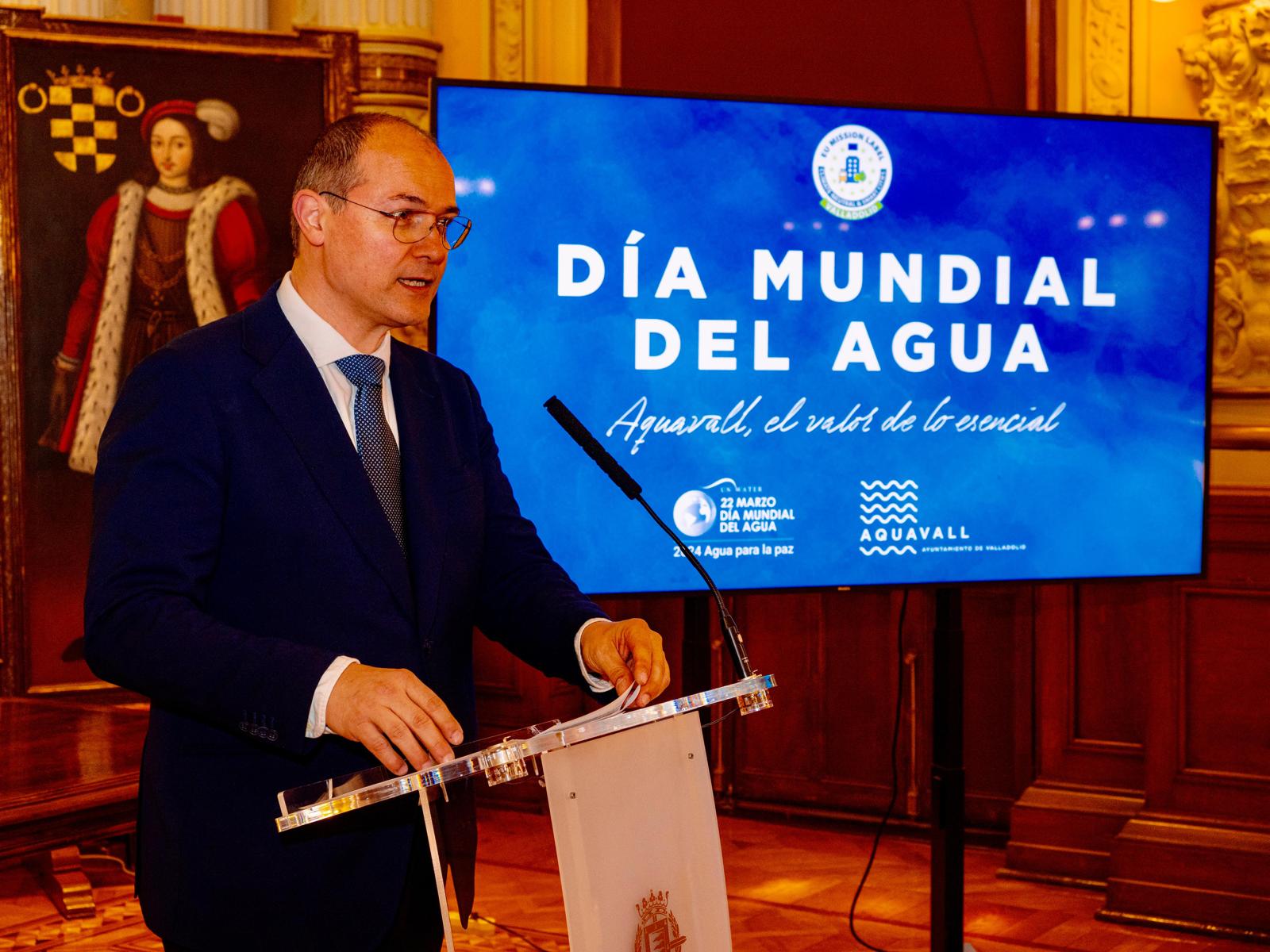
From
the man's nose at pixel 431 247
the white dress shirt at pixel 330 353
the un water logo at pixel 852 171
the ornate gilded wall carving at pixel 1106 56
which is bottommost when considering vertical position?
the white dress shirt at pixel 330 353

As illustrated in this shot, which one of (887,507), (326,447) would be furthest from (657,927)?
(887,507)

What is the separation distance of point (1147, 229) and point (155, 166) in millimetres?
2788

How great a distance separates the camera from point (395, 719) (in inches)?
53.7

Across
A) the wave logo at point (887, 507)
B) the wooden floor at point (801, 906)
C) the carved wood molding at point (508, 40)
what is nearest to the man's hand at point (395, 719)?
the wave logo at point (887, 507)

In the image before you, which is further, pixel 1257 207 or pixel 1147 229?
pixel 1257 207

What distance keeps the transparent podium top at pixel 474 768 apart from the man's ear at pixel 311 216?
2.26 ft

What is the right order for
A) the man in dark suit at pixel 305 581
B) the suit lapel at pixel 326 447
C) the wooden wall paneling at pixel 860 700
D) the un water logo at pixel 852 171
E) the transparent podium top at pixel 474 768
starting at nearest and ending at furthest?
the transparent podium top at pixel 474 768, the man in dark suit at pixel 305 581, the suit lapel at pixel 326 447, the un water logo at pixel 852 171, the wooden wall paneling at pixel 860 700

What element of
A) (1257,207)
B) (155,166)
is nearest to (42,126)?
(155,166)

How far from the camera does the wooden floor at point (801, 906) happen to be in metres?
3.84

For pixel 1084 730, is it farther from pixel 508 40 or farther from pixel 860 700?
pixel 508 40

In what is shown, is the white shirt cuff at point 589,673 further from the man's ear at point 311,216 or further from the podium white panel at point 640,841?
the man's ear at point 311,216

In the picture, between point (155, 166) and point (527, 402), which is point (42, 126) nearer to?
point (155, 166)

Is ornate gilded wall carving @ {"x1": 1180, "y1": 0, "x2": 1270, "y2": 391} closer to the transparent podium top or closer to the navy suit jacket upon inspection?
the navy suit jacket

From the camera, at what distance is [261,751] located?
1.68 metres
